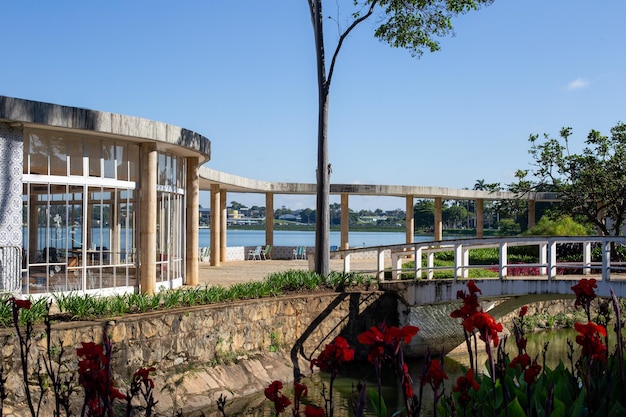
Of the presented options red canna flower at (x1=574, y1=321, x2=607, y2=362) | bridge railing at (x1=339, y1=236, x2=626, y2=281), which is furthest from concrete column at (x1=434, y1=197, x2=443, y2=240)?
red canna flower at (x1=574, y1=321, x2=607, y2=362)

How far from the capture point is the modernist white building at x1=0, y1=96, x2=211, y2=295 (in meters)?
13.2

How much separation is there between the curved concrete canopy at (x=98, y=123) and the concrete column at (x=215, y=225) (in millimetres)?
10318

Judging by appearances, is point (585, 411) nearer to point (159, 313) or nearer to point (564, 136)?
point (159, 313)

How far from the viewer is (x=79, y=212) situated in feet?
48.0

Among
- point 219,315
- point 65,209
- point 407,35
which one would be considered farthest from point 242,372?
point 407,35

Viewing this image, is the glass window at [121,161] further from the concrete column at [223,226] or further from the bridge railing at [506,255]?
the concrete column at [223,226]

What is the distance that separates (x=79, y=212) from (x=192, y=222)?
16.8ft

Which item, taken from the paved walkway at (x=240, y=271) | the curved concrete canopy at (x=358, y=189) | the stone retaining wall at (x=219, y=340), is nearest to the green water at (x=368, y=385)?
the stone retaining wall at (x=219, y=340)

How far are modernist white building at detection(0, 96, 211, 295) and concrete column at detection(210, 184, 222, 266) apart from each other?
32.2 ft

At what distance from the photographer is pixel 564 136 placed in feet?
84.9

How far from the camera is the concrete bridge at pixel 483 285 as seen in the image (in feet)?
44.1

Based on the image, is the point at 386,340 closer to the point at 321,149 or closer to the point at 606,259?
the point at 606,259

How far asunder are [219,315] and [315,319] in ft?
9.09

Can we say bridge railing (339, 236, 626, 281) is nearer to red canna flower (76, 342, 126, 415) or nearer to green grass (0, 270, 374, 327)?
green grass (0, 270, 374, 327)
